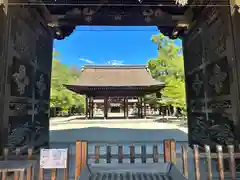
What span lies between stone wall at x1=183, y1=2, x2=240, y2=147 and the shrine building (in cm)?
845

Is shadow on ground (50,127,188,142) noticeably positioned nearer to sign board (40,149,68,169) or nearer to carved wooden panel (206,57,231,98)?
carved wooden panel (206,57,231,98)

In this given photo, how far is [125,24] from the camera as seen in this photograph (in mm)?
4414

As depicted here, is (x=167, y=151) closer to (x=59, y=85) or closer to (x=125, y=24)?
(x=125, y=24)

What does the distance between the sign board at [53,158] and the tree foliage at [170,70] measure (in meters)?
11.1

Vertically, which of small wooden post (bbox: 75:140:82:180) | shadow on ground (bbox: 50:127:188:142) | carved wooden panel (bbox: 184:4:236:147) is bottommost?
shadow on ground (bbox: 50:127:188:142)

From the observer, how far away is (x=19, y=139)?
2967 millimetres

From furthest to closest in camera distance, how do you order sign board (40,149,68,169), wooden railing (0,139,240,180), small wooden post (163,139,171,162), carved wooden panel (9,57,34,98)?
1. carved wooden panel (9,57,34,98)
2. small wooden post (163,139,171,162)
3. wooden railing (0,139,240,180)
4. sign board (40,149,68,169)

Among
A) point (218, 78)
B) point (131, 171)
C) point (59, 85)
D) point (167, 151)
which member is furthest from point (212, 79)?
point (59, 85)

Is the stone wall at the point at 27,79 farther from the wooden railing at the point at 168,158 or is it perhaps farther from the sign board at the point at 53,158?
the sign board at the point at 53,158

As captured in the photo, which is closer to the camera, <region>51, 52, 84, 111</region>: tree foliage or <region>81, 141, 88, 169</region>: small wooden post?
<region>81, 141, 88, 169</region>: small wooden post

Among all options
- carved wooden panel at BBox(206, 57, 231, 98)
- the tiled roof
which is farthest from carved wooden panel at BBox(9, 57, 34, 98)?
the tiled roof

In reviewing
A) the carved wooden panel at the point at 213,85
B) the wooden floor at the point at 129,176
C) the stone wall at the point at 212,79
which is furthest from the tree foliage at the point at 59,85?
the wooden floor at the point at 129,176

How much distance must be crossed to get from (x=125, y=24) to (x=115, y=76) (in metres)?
11.9

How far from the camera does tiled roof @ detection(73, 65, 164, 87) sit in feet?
45.8
